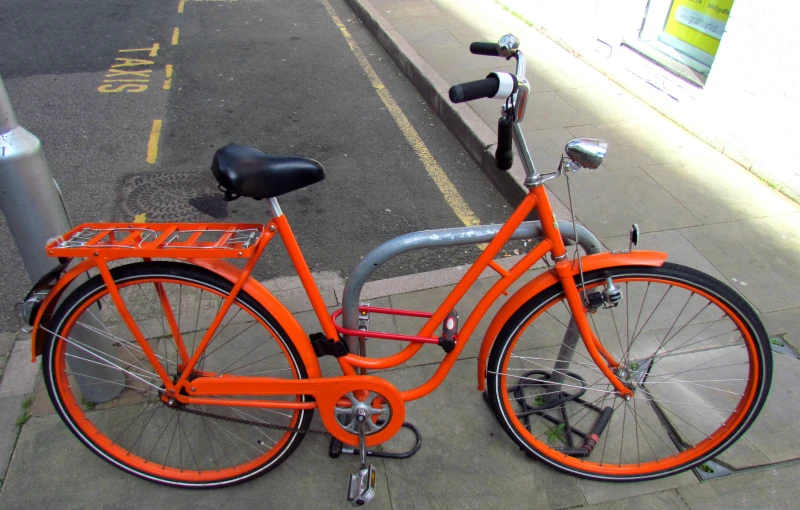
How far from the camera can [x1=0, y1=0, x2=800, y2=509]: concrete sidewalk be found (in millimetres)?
2428

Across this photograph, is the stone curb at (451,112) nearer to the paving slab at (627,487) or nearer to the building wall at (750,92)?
the building wall at (750,92)

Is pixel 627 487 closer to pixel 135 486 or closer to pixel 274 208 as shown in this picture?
pixel 274 208

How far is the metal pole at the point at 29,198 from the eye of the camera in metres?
2.20

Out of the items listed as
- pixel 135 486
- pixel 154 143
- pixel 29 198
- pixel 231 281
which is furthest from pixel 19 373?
pixel 154 143

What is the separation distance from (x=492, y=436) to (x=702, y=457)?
0.89 metres

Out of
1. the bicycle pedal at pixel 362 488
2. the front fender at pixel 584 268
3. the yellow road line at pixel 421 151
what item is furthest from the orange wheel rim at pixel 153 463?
the yellow road line at pixel 421 151

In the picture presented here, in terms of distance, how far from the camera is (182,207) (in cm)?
459

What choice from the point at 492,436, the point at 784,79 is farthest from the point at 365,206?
the point at 784,79

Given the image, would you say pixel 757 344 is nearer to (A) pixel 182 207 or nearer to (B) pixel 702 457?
(B) pixel 702 457

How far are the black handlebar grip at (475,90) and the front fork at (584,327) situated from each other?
678mm

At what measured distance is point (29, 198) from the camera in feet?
7.59

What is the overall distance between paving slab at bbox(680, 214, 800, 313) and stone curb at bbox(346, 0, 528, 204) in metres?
1.35

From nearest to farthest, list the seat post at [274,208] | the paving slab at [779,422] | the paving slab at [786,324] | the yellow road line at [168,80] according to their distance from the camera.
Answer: the seat post at [274,208]
the paving slab at [779,422]
the paving slab at [786,324]
the yellow road line at [168,80]

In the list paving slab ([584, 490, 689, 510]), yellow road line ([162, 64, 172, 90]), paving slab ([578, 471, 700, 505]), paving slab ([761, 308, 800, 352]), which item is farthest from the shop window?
yellow road line ([162, 64, 172, 90])
